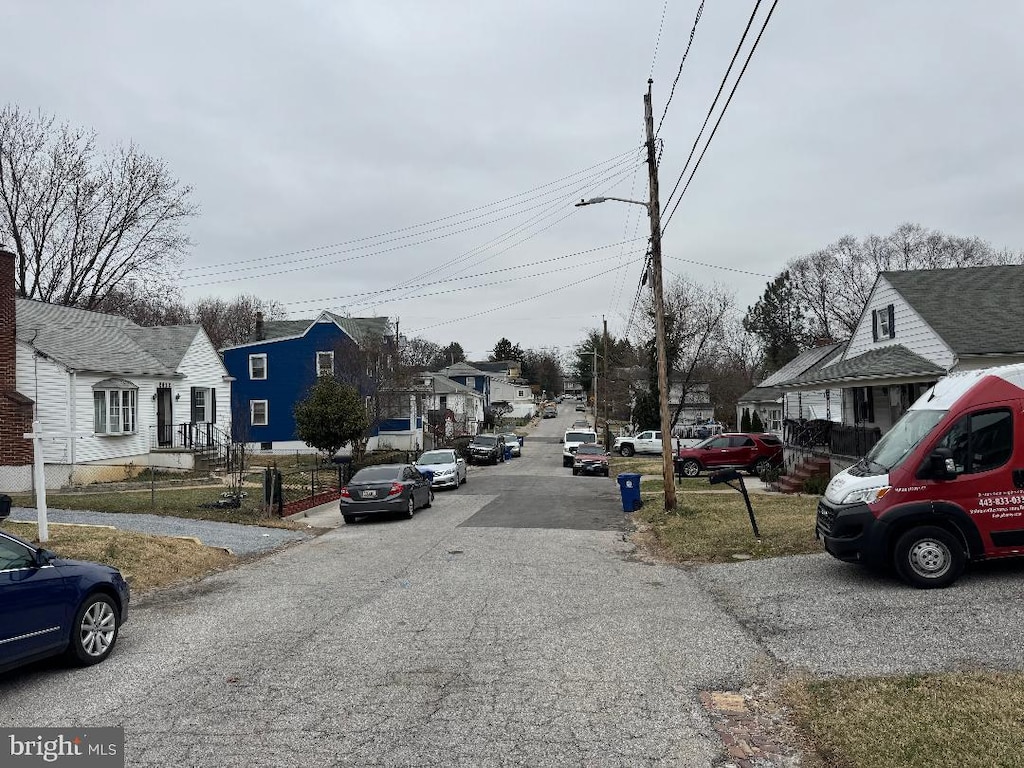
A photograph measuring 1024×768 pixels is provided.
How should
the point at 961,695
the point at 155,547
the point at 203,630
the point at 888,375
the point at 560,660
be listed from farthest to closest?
1. the point at 888,375
2. the point at 155,547
3. the point at 203,630
4. the point at 560,660
5. the point at 961,695

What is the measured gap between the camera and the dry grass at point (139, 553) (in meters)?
11.2

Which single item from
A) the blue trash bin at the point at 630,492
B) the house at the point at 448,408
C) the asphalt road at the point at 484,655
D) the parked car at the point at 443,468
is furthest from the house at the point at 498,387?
the asphalt road at the point at 484,655

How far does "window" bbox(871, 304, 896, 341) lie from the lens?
84.3 ft

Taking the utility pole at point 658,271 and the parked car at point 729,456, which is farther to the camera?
the parked car at point 729,456

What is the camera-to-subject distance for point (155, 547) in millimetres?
12398

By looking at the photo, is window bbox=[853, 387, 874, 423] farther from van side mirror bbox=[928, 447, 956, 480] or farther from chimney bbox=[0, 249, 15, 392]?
chimney bbox=[0, 249, 15, 392]

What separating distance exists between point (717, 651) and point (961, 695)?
84.2 inches

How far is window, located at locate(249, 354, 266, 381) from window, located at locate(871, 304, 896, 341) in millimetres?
31453

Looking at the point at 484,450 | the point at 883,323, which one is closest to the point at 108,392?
the point at 484,450

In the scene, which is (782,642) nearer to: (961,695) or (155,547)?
(961,695)

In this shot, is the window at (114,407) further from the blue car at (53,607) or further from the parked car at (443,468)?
the blue car at (53,607)

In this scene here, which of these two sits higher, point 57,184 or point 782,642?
point 57,184

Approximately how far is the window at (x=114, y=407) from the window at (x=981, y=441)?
25009mm

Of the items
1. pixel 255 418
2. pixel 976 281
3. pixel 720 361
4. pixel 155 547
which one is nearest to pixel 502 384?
pixel 720 361
